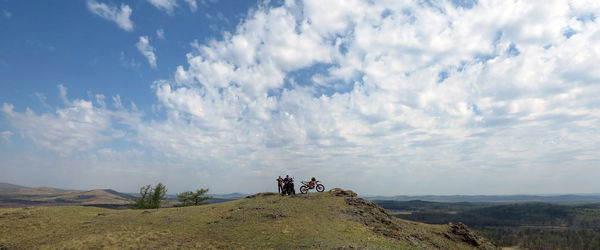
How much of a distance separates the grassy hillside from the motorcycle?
4.77m

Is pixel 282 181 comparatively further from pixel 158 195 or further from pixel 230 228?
pixel 158 195

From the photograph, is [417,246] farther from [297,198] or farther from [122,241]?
[122,241]

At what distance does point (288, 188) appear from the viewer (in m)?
49.0

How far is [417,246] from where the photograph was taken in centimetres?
3306

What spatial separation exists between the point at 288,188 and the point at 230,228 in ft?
56.2

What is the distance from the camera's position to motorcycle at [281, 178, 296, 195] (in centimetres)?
4866

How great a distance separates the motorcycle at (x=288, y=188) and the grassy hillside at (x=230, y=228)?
15.7 ft

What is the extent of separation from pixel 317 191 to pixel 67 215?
121 feet

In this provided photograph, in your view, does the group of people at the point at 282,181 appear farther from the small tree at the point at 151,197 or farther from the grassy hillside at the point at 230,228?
the small tree at the point at 151,197

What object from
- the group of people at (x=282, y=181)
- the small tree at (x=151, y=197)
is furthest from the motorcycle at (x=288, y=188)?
the small tree at (x=151, y=197)

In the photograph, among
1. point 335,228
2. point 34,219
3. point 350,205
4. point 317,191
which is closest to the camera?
point 335,228

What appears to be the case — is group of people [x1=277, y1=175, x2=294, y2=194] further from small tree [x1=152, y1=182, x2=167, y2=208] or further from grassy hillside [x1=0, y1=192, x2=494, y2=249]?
small tree [x1=152, y1=182, x2=167, y2=208]

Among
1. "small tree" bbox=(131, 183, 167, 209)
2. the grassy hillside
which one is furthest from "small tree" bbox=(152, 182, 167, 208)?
the grassy hillside

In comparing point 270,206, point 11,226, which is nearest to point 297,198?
point 270,206
